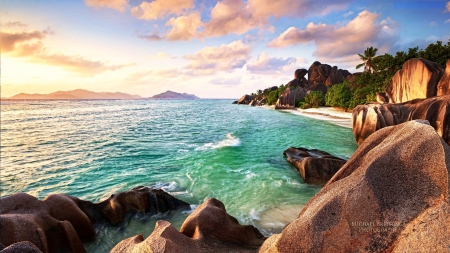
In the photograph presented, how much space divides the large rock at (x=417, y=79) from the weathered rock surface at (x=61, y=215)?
83.6ft

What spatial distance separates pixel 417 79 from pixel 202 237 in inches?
1070

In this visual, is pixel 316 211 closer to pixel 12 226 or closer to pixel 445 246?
pixel 445 246

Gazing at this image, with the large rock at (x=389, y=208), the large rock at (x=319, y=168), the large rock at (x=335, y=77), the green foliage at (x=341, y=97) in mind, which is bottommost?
the large rock at (x=319, y=168)

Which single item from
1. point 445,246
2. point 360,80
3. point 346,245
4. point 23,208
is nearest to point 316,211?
point 346,245

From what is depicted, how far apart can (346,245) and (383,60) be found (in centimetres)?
4476

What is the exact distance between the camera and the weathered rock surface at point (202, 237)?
395cm

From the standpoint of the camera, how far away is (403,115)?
54.3ft

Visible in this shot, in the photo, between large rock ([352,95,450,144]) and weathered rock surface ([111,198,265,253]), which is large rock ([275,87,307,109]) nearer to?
large rock ([352,95,450,144])

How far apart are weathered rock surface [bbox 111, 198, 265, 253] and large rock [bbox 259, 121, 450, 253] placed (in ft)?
5.68

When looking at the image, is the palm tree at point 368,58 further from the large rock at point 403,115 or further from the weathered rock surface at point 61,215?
the weathered rock surface at point 61,215

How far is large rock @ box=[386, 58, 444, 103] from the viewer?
67.8 feet

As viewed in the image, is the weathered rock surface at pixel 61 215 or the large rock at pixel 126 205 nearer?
the weathered rock surface at pixel 61 215

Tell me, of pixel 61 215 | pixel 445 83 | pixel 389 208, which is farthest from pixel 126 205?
pixel 445 83

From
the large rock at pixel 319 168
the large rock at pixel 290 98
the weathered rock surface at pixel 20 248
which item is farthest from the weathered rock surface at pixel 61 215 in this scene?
the large rock at pixel 290 98
